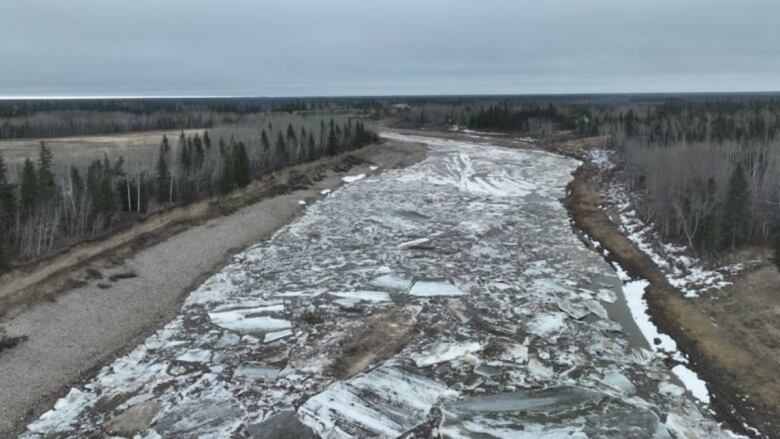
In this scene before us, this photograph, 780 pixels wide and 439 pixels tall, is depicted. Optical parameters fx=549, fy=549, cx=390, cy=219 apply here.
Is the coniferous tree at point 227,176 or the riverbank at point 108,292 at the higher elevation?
the coniferous tree at point 227,176

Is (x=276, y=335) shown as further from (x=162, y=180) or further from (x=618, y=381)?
(x=162, y=180)

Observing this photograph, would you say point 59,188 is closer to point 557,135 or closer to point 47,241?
point 47,241

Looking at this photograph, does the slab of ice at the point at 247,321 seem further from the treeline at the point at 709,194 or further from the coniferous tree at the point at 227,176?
the coniferous tree at the point at 227,176

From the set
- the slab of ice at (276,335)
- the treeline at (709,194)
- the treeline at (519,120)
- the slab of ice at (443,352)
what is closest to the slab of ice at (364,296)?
the slab of ice at (276,335)

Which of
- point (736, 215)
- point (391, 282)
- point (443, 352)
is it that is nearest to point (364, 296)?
point (391, 282)

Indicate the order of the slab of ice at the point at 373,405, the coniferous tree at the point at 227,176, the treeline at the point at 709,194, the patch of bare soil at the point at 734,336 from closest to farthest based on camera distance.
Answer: the slab of ice at the point at 373,405 → the patch of bare soil at the point at 734,336 → the treeline at the point at 709,194 → the coniferous tree at the point at 227,176

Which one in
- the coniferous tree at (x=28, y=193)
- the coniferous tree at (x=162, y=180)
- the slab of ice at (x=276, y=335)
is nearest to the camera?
the slab of ice at (x=276, y=335)

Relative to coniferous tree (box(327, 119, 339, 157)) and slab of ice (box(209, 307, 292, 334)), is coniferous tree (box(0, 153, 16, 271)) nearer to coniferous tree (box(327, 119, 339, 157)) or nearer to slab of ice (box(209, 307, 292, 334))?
slab of ice (box(209, 307, 292, 334))

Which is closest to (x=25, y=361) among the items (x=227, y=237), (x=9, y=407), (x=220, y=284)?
(x=9, y=407)
